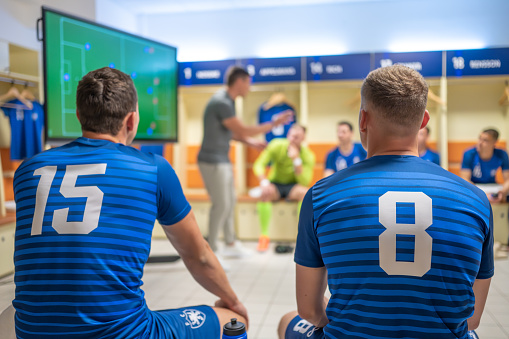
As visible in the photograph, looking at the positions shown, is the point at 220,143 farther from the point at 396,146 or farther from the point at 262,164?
the point at 396,146

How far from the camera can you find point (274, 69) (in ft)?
17.2

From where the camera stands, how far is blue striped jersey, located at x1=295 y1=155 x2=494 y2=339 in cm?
96

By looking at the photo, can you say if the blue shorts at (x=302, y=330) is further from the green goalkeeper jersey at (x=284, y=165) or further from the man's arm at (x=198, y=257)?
the green goalkeeper jersey at (x=284, y=165)

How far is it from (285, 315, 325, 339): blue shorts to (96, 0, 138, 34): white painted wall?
14.4ft

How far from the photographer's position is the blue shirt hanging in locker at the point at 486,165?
4707mm

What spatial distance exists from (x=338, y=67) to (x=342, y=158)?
1089 millimetres

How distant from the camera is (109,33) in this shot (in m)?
3.06

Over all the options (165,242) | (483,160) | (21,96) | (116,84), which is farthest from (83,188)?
(483,160)

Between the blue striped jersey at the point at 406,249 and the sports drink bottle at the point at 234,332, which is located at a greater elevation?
the blue striped jersey at the point at 406,249

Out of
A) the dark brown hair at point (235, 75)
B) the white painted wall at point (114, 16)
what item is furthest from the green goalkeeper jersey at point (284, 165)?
the white painted wall at point (114, 16)

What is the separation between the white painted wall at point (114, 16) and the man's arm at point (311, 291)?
4481 millimetres

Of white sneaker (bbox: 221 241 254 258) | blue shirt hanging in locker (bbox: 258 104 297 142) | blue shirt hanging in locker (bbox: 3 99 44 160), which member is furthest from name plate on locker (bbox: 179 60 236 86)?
white sneaker (bbox: 221 241 254 258)

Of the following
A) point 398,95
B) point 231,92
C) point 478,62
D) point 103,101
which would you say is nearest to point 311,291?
point 398,95

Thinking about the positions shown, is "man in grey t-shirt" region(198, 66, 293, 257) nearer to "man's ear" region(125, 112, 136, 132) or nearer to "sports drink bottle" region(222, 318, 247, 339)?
"man's ear" region(125, 112, 136, 132)
